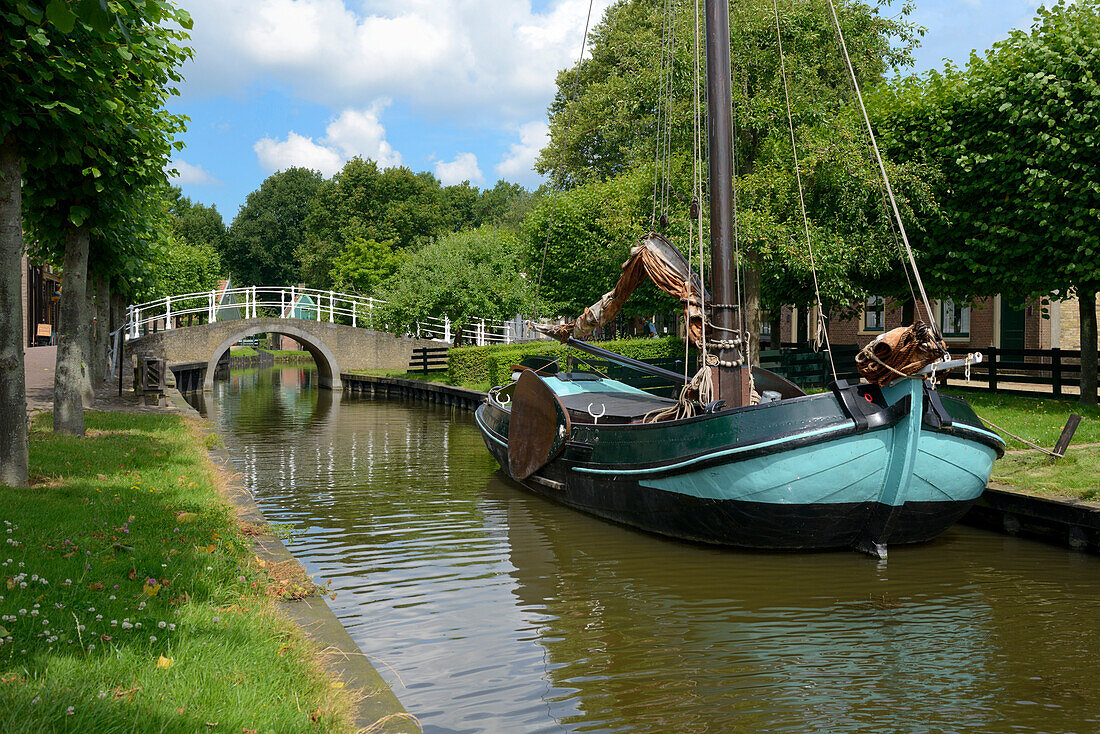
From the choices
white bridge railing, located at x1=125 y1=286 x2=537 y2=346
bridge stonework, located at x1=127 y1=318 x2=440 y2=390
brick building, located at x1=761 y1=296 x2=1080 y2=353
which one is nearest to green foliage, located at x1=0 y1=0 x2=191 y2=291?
brick building, located at x1=761 y1=296 x2=1080 y2=353

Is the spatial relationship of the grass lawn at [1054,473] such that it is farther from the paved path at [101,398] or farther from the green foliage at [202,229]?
the green foliage at [202,229]

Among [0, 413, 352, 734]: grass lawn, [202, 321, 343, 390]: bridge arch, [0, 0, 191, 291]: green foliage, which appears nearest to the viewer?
[0, 413, 352, 734]: grass lawn

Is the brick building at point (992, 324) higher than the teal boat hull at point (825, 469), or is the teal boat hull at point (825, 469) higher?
the brick building at point (992, 324)

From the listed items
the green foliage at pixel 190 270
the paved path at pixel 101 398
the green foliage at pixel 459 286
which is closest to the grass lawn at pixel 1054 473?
the paved path at pixel 101 398

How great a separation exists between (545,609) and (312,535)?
11.5 ft

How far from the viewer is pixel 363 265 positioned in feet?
180

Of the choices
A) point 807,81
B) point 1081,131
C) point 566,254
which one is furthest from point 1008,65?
point 566,254

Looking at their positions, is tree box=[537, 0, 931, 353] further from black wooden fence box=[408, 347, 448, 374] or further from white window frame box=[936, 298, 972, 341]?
black wooden fence box=[408, 347, 448, 374]

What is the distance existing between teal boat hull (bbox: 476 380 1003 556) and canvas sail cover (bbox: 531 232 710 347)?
1786mm

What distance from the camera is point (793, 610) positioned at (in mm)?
6949

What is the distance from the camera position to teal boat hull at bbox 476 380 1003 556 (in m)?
7.91

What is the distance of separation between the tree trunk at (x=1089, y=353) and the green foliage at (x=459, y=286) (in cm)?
2073

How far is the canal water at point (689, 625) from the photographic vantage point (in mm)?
5105

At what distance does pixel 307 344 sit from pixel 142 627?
34.0 meters
